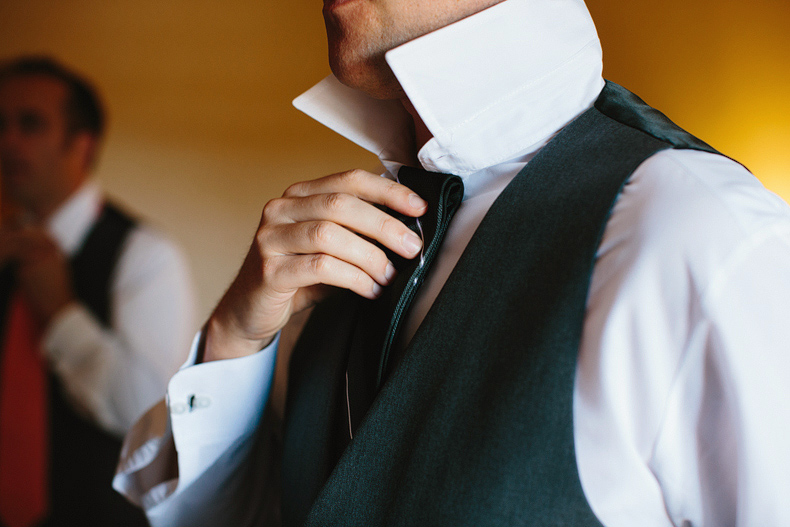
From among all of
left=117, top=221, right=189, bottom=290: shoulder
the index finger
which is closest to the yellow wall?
left=117, top=221, right=189, bottom=290: shoulder

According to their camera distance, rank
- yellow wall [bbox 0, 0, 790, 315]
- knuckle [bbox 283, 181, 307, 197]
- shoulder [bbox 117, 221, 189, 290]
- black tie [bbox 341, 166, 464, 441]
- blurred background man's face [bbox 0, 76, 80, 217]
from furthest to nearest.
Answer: yellow wall [bbox 0, 0, 790, 315] < blurred background man's face [bbox 0, 76, 80, 217] < shoulder [bbox 117, 221, 189, 290] < knuckle [bbox 283, 181, 307, 197] < black tie [bbox 341, 166, 464, 441]

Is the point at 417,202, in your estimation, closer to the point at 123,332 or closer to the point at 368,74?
the point at 368,74

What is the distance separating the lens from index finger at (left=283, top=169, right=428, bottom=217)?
550 millimetres

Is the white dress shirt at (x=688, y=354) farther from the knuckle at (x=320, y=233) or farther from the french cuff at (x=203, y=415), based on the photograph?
the french cuff at (x=203, y=415)

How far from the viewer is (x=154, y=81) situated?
8.32 ft

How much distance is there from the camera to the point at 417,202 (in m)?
0.55

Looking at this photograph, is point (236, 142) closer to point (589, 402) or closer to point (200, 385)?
point (200, 385)

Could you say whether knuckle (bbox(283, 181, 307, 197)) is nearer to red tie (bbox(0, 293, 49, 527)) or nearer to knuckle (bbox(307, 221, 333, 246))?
knuckle (bbox(307, 221, 333, 246))

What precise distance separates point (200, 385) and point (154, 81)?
227 centimetres

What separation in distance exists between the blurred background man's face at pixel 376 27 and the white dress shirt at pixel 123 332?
1808mm

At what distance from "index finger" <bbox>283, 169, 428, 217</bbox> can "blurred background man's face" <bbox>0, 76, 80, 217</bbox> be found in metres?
2.19

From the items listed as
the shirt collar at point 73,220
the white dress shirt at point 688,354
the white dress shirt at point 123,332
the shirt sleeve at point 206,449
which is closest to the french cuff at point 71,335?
the white dress shirt at point 123,332

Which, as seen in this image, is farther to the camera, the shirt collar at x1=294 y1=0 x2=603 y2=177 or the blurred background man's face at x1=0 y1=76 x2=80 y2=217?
the blurred background man's face at x1=0 y1=76 x2=80 y2=217

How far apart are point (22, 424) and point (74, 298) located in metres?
0.53
